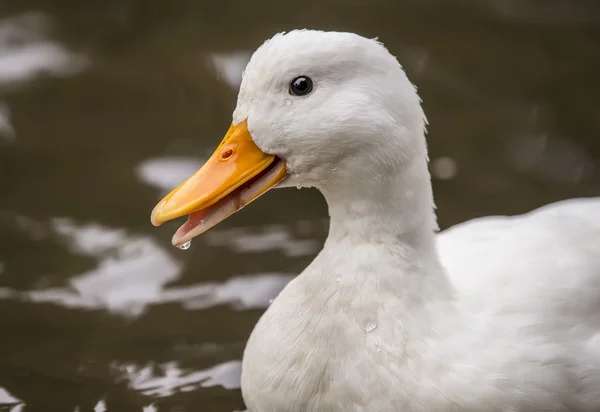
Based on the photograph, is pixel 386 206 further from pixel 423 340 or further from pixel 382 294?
pixel 423 340

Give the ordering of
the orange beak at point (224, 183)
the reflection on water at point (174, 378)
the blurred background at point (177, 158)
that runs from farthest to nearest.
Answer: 1. the blurred background at point (177, 158)
2. the reflection on water at point (174, 378)
3. the orange beak at point (224, 183)

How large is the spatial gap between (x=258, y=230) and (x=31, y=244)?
97 cm

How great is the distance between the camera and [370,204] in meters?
2.53

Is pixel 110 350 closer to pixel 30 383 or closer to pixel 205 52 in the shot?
pixel 30 383

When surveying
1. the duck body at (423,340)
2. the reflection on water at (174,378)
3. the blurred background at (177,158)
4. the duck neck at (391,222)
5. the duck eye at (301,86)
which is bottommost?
the duck body at (423,340)

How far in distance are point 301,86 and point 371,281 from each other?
58 cm

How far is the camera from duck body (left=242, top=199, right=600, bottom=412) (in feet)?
8.31

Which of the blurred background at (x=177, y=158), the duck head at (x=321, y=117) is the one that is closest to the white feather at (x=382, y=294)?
the duck head at (x=321, y=117)

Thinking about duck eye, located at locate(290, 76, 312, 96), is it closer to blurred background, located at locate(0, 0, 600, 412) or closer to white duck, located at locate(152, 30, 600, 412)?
white duck, located at locate(152, 30, 600, 412)

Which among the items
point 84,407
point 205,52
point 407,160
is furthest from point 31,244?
point 407,160

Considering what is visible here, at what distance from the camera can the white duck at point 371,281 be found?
7.98ft

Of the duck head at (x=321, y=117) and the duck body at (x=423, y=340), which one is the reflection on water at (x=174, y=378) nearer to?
the duck body at (x=423, y=340)

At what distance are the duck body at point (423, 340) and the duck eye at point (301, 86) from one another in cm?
45

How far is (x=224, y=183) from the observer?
8.30ft
